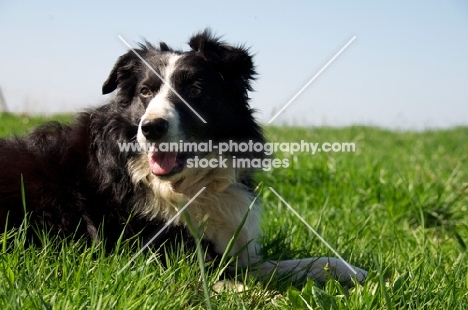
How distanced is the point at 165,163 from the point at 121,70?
0.73 m

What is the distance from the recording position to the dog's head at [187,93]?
3045 mm

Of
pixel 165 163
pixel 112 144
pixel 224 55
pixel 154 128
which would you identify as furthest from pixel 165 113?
pixel 224 55

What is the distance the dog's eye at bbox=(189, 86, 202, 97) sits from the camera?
320 cm

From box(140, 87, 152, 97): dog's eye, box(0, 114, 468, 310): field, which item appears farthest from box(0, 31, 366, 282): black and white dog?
box(0, 114, 468, 310): field

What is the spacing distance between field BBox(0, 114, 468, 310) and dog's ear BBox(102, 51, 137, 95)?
103cm

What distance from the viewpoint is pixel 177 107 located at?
3041 millimetres

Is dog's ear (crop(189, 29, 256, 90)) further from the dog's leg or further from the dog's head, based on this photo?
the dog's leg

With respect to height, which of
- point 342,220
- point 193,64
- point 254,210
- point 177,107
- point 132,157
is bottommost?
point 342,220

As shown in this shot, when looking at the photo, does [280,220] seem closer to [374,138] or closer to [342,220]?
[342,220]

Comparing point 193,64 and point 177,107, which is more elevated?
point 193,64

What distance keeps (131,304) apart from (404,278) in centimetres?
138

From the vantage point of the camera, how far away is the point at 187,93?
3.18 metres

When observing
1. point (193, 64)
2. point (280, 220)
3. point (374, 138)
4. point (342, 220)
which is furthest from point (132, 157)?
point (374, 138)

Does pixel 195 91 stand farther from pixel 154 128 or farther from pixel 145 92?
pixel 154 128
